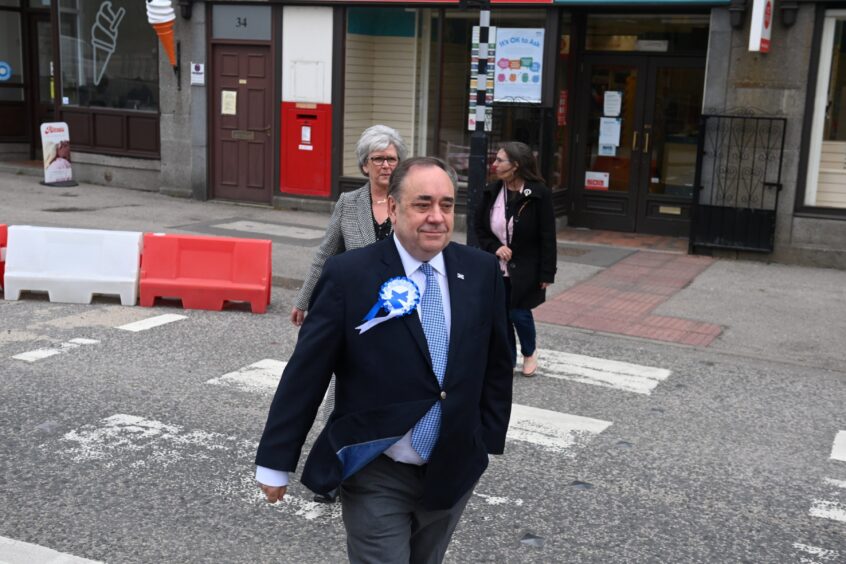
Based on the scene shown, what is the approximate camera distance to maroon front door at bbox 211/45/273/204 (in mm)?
16031

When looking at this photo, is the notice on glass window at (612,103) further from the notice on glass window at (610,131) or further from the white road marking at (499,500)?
the white road marking at (499,500)

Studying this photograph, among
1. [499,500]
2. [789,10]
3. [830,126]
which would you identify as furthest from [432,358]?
[830,126]

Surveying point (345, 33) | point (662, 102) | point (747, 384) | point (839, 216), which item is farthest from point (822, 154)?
point (345, 33)

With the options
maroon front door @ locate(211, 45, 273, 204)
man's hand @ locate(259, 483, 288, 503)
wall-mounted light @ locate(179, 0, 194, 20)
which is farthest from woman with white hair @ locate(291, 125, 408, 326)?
wall-mounted light @ locate(179, 0, 194, 20)

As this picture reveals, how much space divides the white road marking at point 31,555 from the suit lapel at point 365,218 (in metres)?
2.05

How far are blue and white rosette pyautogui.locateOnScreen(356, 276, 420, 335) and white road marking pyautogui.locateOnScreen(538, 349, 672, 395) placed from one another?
15.6ft

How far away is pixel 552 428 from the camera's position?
6.75 m

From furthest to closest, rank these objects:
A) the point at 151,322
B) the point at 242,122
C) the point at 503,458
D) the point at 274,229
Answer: the point at 242,122, the point at 274,229, the point at 151,322, the point at 503,458

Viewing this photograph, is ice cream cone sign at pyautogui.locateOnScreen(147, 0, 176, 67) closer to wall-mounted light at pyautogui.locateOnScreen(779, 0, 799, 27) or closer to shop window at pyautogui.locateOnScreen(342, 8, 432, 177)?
shop window at pyautogui.locateOnScreen(342, 8, 432, 177)

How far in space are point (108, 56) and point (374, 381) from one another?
625 inches

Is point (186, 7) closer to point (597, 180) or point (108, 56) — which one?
point (108, 56)

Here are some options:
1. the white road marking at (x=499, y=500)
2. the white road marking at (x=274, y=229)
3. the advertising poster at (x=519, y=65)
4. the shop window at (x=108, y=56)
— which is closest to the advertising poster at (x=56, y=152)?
the shop window at (x=108, y=56)

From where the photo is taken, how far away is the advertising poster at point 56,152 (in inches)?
674

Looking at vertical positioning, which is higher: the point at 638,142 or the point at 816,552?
the point at 638,142
